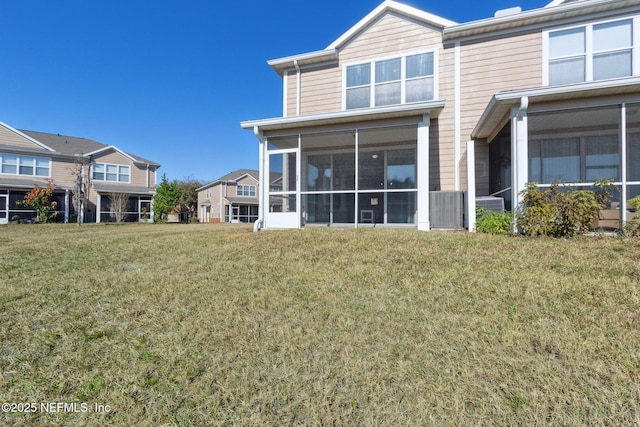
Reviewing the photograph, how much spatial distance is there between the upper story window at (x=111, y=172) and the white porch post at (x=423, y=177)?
25.1m

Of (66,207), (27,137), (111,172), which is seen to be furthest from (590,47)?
(27,137)

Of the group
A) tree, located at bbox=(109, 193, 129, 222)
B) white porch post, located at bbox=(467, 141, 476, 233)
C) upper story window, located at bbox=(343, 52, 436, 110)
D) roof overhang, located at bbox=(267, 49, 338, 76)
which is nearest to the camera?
white porch post, located at bbox=(467, 141, 476, 233)

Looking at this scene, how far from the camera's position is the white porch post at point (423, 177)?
728cm

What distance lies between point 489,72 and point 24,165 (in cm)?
2819

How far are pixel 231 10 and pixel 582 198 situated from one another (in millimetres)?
14812

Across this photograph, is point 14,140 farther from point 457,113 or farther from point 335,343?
point 335,343

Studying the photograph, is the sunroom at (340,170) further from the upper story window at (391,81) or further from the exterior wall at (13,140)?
the exterior wall at (13,140)

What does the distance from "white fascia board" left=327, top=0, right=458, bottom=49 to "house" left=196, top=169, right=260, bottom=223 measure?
79.4ft

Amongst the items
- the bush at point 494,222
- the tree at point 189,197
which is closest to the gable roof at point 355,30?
the bush at point 494,222

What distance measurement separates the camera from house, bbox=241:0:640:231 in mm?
6484

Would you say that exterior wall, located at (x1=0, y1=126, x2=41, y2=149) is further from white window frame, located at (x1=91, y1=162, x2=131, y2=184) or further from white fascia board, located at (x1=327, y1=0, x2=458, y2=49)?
white fascia board, located at (x1=327, y1=0, x2=458, y2=49)

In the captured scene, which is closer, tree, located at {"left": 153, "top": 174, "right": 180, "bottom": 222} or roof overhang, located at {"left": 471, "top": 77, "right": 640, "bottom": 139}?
roof overhang, located at {"left": 471, "top": 77, "right": 640, "bottom": 139}

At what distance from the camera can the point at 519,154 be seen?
6.24 metres

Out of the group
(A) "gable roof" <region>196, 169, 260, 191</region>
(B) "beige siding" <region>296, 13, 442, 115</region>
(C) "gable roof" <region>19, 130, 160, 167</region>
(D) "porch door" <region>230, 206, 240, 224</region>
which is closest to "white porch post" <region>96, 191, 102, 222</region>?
(C) "gable roof" <region>19, 130, 160, 167</region>
